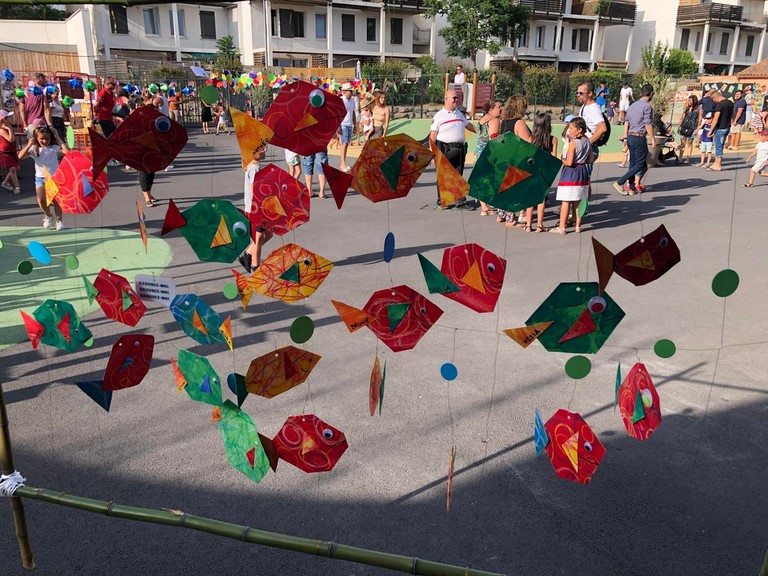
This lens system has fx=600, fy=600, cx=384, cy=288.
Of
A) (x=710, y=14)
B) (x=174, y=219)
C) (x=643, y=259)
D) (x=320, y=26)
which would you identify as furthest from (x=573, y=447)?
(x=710, y=14)

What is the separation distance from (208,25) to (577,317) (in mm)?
37305

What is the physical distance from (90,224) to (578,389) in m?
6.42

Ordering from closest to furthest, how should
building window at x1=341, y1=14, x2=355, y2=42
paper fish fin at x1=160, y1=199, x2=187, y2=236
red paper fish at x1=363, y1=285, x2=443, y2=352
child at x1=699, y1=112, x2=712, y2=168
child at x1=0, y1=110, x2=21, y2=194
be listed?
1. paper fish fin at x1=160, y1=199, x2=187, y2=236
2. red paper fish at x1=363, y1=285, x2=443, y2=352
3. child at x1=0, y1=110, x2=21, y2=194
4. child at x1=699, y1=112, x2=712, y2=168
5. building window at x1=341, y1=14, x2=355, y2=42

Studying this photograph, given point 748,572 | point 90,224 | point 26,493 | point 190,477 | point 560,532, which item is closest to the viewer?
point 26,493

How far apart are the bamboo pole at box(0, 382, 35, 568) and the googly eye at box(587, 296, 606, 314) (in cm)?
195

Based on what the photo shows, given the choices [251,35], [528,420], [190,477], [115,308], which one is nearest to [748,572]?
[528,420]

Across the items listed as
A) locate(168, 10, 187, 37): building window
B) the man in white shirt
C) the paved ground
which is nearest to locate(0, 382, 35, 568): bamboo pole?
the paved ground

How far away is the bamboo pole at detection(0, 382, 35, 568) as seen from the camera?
2094mm

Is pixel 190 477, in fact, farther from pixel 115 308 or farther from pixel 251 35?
pixel 251 35

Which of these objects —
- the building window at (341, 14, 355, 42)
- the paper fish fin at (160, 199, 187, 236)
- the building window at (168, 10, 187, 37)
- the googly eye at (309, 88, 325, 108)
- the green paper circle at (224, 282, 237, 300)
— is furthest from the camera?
the building window at (341, 14, 355, 42)

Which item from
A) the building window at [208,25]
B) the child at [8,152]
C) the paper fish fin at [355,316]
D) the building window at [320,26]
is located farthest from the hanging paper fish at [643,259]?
the building window at [208,25]

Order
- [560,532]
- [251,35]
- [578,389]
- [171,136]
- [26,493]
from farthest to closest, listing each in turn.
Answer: [251,35], [578,389], [560,532], [26,493], [171,136]

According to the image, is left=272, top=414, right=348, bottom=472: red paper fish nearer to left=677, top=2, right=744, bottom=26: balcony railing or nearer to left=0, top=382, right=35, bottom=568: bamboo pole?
left=0, top=382, right=35, bottom=568: bamboo pole

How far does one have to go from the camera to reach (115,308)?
214 centimetres
